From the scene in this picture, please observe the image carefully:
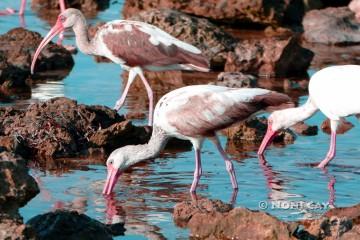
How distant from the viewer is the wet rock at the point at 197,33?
60.5 ft

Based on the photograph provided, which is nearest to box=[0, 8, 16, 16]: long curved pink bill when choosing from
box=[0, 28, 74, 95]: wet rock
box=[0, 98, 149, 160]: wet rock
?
box=[0, 28, 74, 95]: wet rock

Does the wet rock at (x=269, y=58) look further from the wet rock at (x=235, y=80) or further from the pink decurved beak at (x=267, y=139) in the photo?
the pink decurved beak at (x=267, y=139)

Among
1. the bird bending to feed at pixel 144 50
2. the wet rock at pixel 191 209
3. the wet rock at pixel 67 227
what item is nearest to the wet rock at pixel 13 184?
the wet rock at pixel 67 227

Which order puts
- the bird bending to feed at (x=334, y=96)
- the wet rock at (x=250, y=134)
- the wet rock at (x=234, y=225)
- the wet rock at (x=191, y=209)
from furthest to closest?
the wet rock at (x=250, y=134)
the bird bending to feed at (x=334, y=96)
the wet rock at (x=191, y=209)
the wet rock at (x=234, y=225)

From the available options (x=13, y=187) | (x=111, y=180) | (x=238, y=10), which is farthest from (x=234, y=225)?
(x=238, y=10)

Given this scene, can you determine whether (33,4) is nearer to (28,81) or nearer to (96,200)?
(28,81)

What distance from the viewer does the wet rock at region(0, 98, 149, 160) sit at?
12.5 metres

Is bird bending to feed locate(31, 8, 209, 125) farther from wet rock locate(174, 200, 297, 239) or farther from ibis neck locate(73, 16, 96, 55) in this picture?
wet rock locate(174, 200, 297, 239)

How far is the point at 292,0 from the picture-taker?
75.5 ft

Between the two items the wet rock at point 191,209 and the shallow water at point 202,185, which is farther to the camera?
the shallow water at point 202,185

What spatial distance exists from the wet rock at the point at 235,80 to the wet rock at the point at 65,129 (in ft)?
9.86

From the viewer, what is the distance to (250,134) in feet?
45.0

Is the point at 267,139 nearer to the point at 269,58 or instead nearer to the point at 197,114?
the point at 197,114

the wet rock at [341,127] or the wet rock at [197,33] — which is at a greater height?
the wet rock at [197,33]
